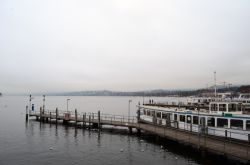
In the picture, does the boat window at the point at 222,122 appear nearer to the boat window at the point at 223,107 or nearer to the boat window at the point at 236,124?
the boat window at the point at 236,124

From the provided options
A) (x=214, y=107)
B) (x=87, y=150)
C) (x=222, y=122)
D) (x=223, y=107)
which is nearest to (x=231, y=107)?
(x=223, y=107)

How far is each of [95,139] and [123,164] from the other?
12.4m

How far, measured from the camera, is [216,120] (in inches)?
1093

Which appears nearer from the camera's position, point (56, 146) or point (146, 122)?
point (56, 146)

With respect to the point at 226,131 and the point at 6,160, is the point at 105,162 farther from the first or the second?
the point at 226,131

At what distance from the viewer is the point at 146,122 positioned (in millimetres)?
41750

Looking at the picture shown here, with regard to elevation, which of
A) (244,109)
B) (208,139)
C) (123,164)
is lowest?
(123,164)

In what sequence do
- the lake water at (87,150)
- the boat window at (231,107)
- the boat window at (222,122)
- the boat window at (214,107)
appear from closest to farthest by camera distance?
1. the lake water at (87,150)
2. the boat window at (222,122)
3. the boat window at (231,107)
4. the boat window at (214,107)

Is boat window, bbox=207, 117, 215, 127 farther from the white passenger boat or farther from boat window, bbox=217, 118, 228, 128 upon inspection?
boat window, bbox=217, 118, 228, 128

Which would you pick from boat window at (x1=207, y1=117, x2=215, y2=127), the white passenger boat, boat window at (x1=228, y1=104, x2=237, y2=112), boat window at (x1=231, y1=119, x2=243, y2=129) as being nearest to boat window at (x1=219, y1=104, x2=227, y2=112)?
the white passenger boat

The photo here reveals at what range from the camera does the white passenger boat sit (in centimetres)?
2517

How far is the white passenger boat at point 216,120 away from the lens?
25.2m

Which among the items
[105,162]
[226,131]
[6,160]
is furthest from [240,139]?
[6,160]

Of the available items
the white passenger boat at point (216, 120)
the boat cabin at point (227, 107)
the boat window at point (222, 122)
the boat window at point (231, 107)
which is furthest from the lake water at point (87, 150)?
the boat window at point (231, 107)
